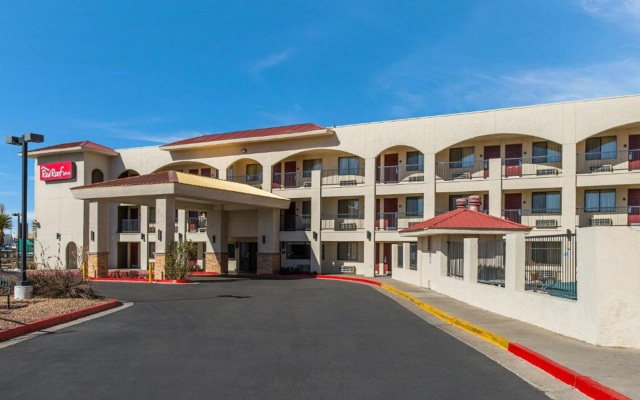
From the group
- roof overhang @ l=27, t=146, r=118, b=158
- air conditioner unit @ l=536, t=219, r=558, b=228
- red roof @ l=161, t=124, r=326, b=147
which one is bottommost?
air conditioner unit @ l=536, t=219, r=558, b=228

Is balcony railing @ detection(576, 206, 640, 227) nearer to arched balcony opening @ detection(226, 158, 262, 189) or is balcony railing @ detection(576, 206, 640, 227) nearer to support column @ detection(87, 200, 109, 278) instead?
arched balcony opening @ detection(226, 158, 262, 189)

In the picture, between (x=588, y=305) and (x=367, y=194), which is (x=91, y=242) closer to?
(x=367, y=194)

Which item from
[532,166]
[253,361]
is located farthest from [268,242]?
[253,361]

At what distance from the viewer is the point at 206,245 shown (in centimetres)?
4422

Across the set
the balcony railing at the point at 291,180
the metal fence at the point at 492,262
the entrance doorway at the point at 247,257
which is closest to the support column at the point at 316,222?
the balcony railing at the point at 291,180

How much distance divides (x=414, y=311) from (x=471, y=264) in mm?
2654

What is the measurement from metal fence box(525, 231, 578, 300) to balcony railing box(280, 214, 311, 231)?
28.4 metres

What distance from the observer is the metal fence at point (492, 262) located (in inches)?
648

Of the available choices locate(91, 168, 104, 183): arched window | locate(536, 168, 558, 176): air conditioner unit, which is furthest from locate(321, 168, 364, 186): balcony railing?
locate(91, 168, 104, 183): arched window

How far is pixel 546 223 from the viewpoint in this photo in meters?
34.7

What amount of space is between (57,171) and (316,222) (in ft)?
78.0

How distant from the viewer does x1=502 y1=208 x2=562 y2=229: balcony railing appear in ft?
113

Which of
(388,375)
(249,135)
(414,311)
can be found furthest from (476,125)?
(388,375)

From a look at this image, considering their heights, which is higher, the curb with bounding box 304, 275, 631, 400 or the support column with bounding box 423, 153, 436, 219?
the support column with bounding box 423, 153, 436, 219
